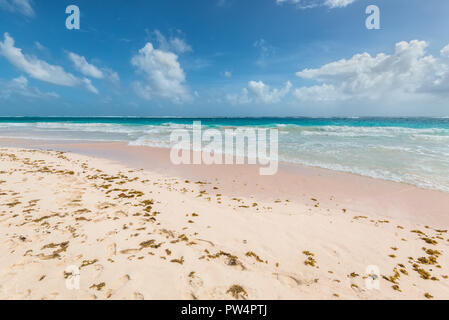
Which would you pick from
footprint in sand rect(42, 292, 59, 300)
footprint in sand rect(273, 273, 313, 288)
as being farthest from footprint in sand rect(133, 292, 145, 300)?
footprint in sand rect(273, 273, 313, 288)

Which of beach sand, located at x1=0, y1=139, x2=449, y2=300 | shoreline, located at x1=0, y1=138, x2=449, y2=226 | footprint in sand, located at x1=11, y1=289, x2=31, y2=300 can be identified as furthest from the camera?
shoreline, located at x1=0, y1=138, x2=449, y2=226

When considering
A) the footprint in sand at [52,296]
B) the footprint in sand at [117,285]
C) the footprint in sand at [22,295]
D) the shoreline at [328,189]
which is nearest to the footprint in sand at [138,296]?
the footprint in sand at [117,285]

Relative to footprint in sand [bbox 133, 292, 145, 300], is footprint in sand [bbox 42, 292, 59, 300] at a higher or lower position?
higher

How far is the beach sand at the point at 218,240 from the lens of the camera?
2.40m

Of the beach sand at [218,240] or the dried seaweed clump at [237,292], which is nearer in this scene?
the dried seaweed clump at [237,292]

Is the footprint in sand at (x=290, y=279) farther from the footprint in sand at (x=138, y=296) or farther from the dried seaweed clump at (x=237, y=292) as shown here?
the footprint in sand at (x=138, y=296)

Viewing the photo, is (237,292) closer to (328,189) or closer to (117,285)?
(117,285)

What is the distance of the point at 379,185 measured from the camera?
6.10 m

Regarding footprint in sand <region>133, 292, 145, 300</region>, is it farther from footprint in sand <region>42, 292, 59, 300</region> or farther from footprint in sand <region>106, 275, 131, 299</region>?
footprint in sand <region>42, 292, 59, 300</region>

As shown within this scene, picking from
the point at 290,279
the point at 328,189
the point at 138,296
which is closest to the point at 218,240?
the point at 290,279

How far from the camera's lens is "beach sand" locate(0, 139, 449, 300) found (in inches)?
94.4

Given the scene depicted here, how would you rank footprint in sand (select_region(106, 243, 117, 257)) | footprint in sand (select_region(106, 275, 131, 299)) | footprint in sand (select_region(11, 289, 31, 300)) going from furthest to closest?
footprint in sand (select_region(106, 243, 117, 257)), footprint in sand (select_region(106, 275, 131, 299)), footprint in sand (select_region(11, 289, 31, 300))

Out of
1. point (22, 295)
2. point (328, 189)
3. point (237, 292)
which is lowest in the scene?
point (237, 292)

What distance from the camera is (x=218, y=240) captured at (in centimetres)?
333
